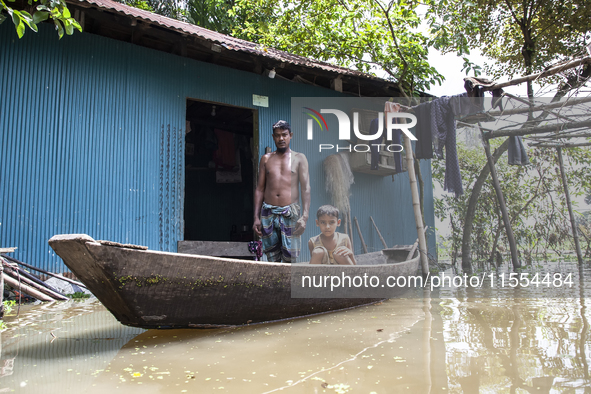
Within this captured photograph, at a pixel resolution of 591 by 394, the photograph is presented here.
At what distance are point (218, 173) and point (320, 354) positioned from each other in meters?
7.09

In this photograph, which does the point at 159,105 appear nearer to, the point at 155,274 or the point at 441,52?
the point at 155,274

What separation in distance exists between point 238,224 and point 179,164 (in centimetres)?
436

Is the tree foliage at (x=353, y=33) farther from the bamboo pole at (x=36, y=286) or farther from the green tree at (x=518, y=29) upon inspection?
the bamboo pole at (x=36, y=286)

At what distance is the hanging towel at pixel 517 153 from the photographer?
7.28m

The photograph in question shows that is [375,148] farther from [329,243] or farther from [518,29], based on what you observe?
[518,29]

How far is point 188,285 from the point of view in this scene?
2754mm

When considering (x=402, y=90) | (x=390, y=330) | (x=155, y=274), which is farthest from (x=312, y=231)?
(x=155, y=274)

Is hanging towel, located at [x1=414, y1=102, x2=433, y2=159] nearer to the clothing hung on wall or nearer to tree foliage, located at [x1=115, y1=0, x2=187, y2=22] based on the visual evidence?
the clothing hung on wall

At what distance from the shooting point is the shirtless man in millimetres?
4363

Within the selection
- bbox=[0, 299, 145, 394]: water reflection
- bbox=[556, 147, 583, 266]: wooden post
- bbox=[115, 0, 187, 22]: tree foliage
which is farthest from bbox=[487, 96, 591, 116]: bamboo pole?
bbox=[115, 0, 187, 22]: tree foliage

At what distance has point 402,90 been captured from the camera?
7.77m

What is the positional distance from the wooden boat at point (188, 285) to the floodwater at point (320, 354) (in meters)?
0.14

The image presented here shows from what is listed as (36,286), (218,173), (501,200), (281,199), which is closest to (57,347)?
(36,286)

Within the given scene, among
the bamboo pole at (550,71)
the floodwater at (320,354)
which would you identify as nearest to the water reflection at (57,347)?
the floodwater at (320,354)
